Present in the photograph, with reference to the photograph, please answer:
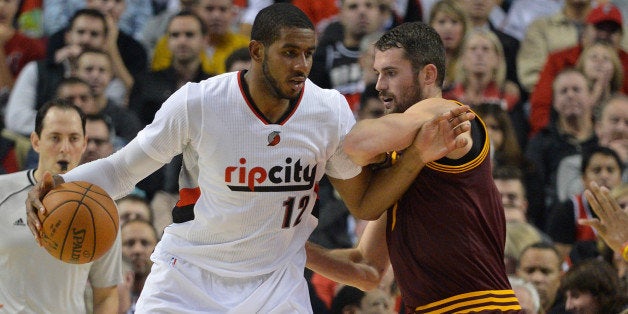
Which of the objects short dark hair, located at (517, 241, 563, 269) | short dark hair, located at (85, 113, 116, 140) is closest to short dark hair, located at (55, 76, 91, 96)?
short dark hair, located at (85, 113, 116, 140)

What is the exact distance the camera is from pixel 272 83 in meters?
5.81

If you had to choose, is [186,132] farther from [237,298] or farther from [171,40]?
[171,40]

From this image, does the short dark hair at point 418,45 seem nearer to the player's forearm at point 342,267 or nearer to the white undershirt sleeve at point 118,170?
the player's forearm at point 342,267

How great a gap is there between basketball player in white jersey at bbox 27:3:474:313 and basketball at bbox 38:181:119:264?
0.09 metres

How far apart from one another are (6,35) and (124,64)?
122 cm

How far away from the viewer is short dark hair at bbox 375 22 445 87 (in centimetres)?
596

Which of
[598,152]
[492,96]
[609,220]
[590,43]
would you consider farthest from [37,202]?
[590,43]

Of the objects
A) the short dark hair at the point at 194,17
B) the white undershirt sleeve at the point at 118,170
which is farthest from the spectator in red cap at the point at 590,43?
the white undershirt sleeve at the point at 118,170

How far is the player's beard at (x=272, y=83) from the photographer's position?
5785 mm

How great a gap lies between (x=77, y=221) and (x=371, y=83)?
570cm

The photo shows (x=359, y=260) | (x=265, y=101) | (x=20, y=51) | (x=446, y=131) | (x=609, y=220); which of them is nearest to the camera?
(x=446, y=131)

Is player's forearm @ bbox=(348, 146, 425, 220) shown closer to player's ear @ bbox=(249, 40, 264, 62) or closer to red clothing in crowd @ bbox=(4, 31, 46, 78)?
player's ear @ bbox=(249, 40, 264, 62)

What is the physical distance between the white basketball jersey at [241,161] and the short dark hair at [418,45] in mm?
453

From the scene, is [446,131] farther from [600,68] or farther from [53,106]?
[600,68]
